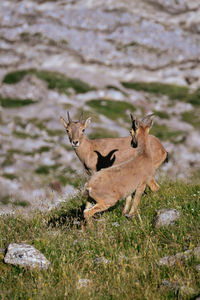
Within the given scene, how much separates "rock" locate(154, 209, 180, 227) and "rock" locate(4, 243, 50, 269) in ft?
7.45

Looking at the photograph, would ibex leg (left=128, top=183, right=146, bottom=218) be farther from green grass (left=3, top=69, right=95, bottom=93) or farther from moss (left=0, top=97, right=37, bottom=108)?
green grass (left=3, top=69, right=95, bottom=93)

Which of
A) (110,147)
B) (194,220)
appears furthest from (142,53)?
(194,220)

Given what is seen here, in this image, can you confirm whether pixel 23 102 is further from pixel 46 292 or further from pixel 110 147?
pixel 46 292

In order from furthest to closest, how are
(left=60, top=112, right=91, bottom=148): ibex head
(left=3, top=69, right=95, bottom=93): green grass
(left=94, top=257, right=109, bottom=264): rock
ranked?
(left=3, top=69, right=95, bottom=93): green grass → (left=60, top=112, right=91, bottom=148): ibex head → (left=94, top=257, right=109, bottom=264): rock

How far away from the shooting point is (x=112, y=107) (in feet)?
148

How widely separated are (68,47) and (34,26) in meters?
5.50

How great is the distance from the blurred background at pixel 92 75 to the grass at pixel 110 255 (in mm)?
18810

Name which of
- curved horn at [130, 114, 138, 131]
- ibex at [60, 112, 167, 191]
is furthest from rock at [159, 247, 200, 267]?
ibex at [60, 112, 167, 191]

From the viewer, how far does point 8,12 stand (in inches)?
2405

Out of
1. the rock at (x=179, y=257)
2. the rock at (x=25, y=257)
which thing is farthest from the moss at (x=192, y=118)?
the rock at (x=25, y=257)

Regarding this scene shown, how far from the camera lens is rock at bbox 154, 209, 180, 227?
8.61 meters

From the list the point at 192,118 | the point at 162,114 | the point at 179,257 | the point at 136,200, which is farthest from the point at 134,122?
the point at 192,118

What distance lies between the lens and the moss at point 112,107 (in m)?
43.2

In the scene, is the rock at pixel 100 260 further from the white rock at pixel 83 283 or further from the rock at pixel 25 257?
the rock at pixel 25 257
